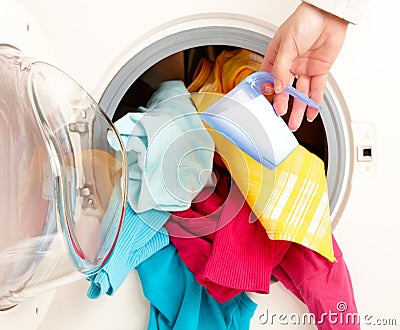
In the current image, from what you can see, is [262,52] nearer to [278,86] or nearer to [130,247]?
[278,86]

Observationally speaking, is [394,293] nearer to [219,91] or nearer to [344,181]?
[344,181]

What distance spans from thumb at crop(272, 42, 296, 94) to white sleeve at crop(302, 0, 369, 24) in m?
0.07

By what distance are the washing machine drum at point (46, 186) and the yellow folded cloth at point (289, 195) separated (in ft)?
0.76

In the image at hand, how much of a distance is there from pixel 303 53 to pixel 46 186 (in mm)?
404

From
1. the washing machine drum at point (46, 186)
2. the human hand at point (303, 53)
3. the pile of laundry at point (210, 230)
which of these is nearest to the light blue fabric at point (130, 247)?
the pile of laundry at point (210, 230)

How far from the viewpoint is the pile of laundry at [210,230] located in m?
0.84

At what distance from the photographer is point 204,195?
0.91 meters

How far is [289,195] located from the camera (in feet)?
2.81

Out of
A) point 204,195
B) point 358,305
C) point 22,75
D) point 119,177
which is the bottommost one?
point 358,305

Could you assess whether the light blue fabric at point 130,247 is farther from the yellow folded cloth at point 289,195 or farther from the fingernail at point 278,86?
the fingernail at point 278,86

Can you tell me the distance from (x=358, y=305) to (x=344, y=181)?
0.19 meters

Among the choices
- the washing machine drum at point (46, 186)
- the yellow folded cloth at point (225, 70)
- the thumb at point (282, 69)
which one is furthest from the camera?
the yellow folded cloth at point (225, 70)

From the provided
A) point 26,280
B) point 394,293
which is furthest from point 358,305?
point 26,280

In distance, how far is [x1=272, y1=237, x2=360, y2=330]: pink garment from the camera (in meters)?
0.85
